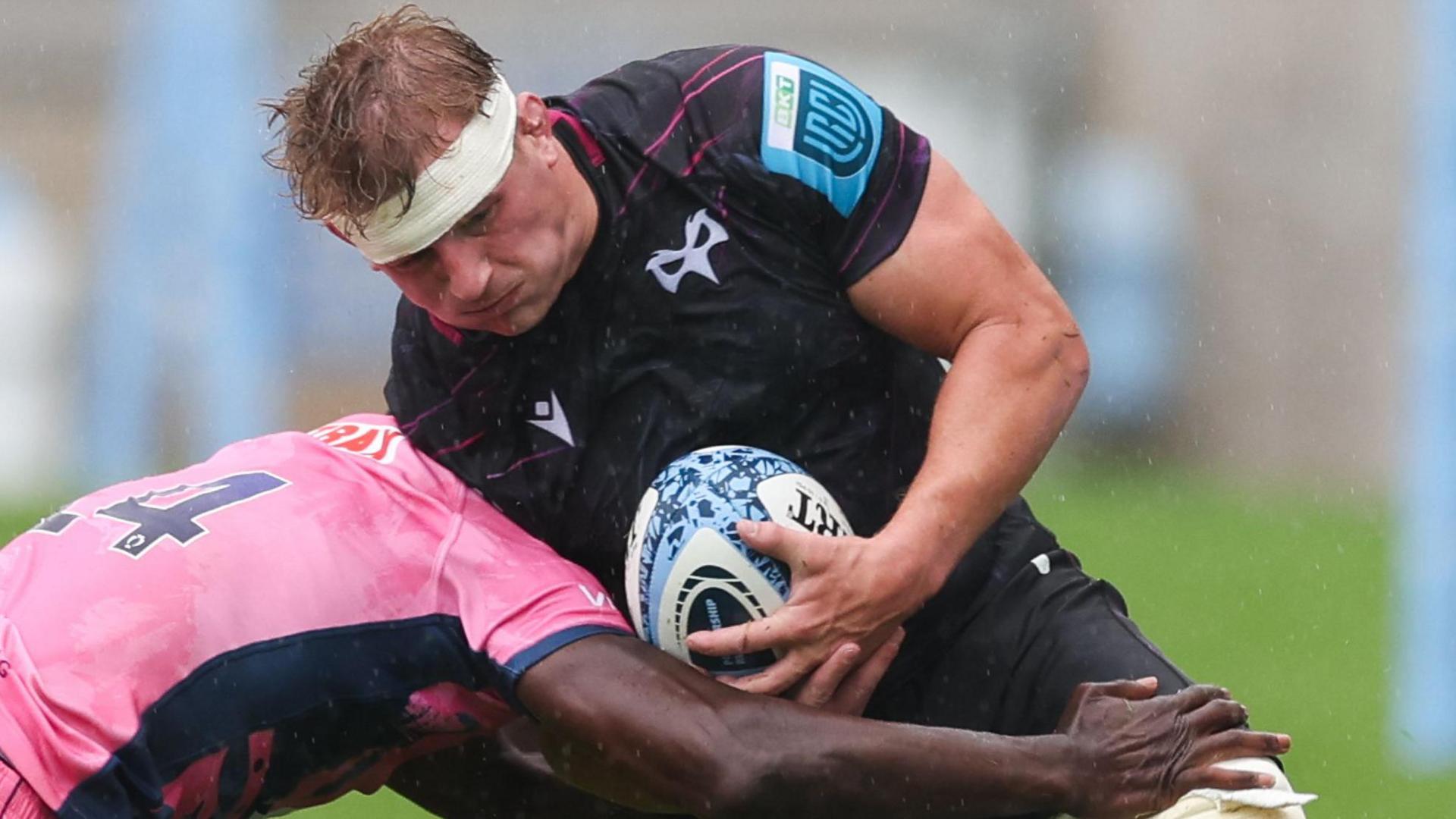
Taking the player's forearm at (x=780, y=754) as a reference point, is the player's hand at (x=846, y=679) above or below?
above

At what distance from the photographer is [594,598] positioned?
459cm

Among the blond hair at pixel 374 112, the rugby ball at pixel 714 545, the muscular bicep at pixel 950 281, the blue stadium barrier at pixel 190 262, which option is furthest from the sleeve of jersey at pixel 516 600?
the blue stadium barrier at pixel 190 262

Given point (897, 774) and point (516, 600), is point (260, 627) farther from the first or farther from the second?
point (897, 774)

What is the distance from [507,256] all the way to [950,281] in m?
0.89

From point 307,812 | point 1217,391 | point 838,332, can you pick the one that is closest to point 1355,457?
point 1217,391

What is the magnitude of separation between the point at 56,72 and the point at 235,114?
6000 mm

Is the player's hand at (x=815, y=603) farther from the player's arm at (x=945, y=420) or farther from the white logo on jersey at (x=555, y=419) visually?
the white logo on jersey at (x=555, y=419)

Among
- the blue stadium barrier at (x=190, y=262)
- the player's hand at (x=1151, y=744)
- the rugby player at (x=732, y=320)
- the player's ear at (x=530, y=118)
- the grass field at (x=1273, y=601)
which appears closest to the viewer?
the player's hand at (x=1151, y=744)

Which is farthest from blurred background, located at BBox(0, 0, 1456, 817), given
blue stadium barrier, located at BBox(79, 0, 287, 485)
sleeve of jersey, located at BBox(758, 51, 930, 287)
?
sleeve of jersey, located at BBox(758, 51, 930, 287)

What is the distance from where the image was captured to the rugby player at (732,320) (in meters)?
4.39

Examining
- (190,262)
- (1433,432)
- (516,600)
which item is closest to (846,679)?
(516,600)


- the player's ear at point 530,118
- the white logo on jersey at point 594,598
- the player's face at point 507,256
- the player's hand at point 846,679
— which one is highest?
the player's ear at point 530,118

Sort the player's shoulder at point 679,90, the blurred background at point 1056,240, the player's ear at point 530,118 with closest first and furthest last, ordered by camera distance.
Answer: the player's ear at point 530,118 < the player's shoulder at point 679,90 < the blurred background at point 1056,240

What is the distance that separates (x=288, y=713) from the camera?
14.9 ft
